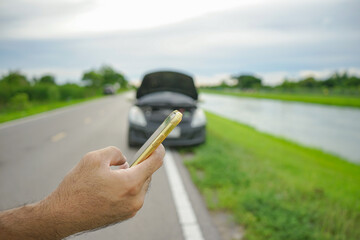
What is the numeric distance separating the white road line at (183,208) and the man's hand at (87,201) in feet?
6.17

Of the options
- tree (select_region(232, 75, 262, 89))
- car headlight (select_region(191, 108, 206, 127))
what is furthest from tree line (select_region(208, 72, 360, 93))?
car headlight (select_region(191, 108, 206, 127))

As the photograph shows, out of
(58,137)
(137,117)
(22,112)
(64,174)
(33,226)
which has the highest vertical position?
(33,226)

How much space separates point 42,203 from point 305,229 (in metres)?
2.55

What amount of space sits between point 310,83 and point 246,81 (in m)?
42.4

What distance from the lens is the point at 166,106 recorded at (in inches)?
185

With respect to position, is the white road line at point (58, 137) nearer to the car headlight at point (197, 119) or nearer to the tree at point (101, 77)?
the car headlight at point (197, 119)

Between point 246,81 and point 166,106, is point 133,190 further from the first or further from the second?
point 246,81

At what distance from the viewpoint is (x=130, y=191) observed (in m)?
0.65

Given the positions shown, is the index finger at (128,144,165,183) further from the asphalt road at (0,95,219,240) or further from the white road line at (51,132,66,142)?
the white road line at (51,132,66,142)

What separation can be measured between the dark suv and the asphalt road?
531 millimetres

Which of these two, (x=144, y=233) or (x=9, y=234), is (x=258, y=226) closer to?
(x=144, y=233)

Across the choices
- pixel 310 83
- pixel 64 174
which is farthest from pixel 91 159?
pixel 310 83

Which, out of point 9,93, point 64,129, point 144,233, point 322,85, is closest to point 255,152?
point 144,233

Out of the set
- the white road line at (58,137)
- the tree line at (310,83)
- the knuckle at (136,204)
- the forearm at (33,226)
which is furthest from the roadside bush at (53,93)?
the tree line at (310,83)
